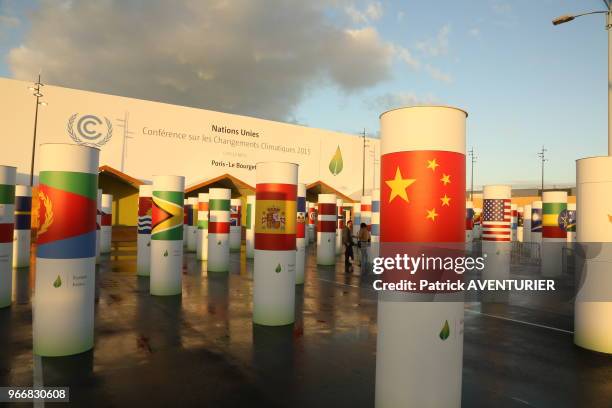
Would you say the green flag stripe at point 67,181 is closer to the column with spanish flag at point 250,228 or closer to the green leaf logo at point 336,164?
the column with spanish flag at point 250,228

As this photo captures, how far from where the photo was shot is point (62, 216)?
22.6ft

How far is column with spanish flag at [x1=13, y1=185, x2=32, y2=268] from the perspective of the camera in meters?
15.5

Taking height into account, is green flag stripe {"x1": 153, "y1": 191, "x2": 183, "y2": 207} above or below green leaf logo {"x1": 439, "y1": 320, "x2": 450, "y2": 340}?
above

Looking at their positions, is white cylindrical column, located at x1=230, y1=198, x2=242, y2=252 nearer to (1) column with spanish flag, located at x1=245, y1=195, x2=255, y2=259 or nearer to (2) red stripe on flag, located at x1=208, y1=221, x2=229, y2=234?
(1) column with spanish flag, located at x1=245, y1=195, x2=255, y2=259

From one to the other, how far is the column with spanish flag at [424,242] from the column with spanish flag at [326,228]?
1467 cm

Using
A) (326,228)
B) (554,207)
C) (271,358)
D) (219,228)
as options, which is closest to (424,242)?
(271,358)

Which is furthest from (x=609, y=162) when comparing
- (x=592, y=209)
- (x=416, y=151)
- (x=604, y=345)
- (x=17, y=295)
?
(x=17, y=295)

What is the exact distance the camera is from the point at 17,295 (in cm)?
1143

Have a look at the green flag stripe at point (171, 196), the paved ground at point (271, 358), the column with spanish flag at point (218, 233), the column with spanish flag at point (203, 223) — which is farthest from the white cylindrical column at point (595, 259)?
the column with spanish flag at point (203, 223)

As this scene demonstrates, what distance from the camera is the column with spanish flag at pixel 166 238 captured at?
39.0 feet

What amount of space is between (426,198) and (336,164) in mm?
43890

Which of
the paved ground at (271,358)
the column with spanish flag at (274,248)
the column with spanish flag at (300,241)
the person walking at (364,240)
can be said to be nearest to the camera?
the paved ground at (271,358)

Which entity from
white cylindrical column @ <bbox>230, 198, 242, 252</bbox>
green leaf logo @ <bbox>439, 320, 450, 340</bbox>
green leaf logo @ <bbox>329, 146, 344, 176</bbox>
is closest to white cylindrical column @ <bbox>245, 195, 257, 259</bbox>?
white cylindrical column @ <bbox>230, 198, 242, 252</bbox>

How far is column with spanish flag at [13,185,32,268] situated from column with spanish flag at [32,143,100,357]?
10.1m
